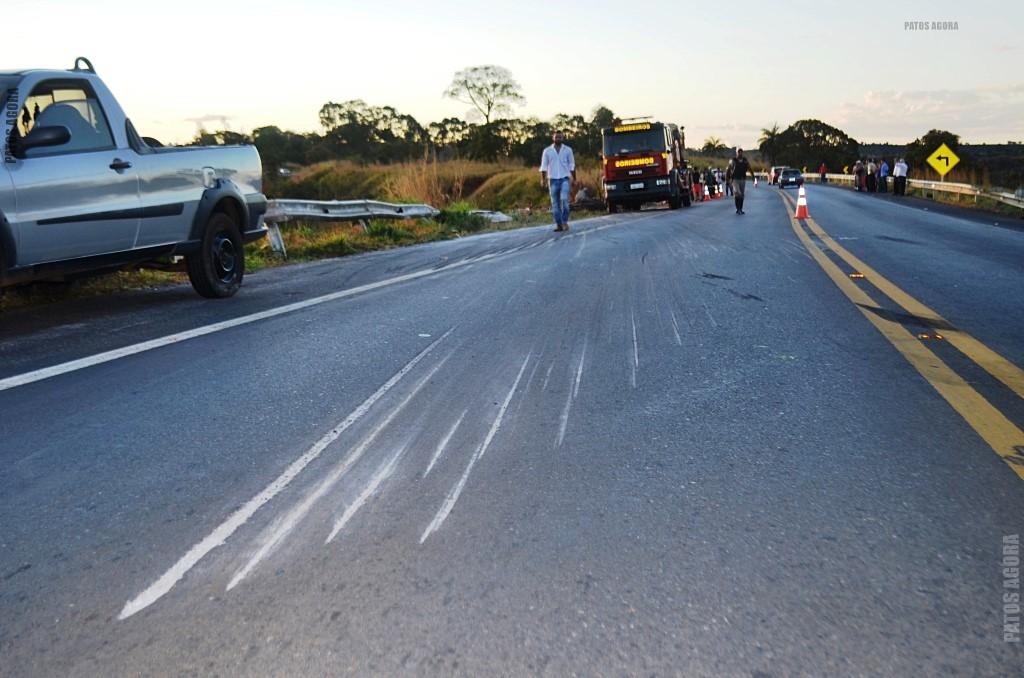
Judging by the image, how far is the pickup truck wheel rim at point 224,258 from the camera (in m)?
8.00

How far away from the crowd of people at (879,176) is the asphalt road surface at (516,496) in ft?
134

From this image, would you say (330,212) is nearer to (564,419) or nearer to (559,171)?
(559,171)

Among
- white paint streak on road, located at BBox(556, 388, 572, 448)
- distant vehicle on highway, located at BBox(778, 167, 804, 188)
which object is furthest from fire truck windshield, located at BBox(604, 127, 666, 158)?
distant vehicle on highway, located at BBox(778, 167, 804, 188)

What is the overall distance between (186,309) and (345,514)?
201 inches

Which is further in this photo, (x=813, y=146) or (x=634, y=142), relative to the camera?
(x=813, y=146)

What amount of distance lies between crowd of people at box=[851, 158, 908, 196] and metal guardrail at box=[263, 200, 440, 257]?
3239 cm

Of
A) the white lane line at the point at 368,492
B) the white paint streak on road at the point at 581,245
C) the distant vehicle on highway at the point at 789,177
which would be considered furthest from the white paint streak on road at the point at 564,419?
the distant vehicle on highway at the point at 789,177

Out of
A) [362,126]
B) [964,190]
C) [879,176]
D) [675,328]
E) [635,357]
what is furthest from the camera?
[362,126]

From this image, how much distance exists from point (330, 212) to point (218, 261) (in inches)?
255

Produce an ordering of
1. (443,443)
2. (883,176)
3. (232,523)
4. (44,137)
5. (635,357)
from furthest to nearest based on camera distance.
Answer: (883,176) < (44,137) < (635,357) < (443,443) < (232,523)

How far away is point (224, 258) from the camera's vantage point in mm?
8117

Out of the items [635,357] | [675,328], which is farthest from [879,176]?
[635,357]

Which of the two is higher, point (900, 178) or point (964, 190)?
point (900, 178)

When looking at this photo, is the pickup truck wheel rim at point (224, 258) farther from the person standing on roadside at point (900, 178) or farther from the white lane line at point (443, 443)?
the person standing on roadside at point (900, 178)
